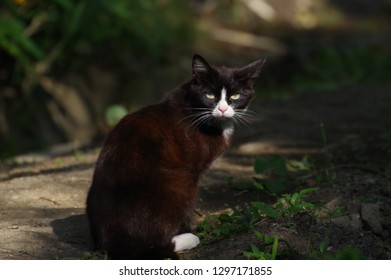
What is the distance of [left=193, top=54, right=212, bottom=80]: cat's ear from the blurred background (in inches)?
122

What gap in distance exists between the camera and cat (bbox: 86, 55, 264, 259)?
3.53 m

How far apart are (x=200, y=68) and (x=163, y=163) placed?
0.68m

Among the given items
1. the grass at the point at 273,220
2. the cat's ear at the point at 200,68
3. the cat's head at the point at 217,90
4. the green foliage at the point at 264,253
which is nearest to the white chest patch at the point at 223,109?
the cat's head at the point at 217,90

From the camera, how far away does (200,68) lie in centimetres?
414

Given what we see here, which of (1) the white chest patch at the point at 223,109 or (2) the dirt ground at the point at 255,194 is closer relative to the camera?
(2) the dirt ground at the point at 255,194

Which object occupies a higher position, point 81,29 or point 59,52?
point 81,29

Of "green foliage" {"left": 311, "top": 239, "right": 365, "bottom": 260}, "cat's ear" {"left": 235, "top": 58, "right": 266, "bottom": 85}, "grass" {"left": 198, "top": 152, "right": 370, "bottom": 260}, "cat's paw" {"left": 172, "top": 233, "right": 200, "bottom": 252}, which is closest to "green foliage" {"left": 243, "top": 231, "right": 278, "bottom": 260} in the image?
"grass" {"left": 198, "top": 152, "right": 370, "bottom": 260}

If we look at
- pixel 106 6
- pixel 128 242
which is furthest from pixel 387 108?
pixel 128 242

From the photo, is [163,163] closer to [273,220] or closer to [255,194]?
[273,220]

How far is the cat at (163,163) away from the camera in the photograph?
3.53 m

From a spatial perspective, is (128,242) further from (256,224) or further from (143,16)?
(143,16)

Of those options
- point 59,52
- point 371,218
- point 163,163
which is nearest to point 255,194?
point 371,218

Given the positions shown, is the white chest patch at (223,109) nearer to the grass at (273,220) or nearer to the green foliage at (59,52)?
the grass at (273,220)

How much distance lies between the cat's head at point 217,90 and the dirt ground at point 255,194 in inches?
26.6
